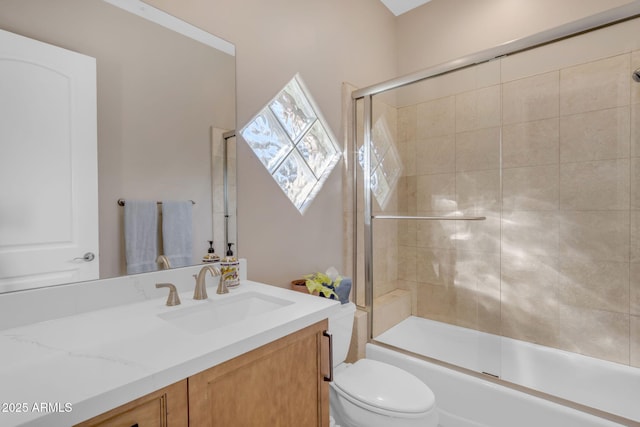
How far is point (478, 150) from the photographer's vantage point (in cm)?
194

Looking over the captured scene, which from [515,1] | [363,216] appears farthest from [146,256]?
[515,1]

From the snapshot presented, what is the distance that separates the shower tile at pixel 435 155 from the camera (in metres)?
2.07

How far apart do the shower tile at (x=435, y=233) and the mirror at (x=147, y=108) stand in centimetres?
135

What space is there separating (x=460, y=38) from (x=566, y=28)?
3.46 ft

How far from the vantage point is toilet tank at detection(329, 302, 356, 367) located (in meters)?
1.52

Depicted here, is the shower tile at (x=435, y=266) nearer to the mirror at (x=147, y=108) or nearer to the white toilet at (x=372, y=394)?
the white toilet at (x=372, y=394)

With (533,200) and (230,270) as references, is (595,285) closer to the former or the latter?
(533,200)

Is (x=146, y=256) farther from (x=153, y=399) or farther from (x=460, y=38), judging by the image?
(x=460, y=38)

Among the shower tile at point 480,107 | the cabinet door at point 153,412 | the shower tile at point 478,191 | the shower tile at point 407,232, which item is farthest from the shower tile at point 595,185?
the cabinet door at point 153,412

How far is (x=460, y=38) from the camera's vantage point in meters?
2.44

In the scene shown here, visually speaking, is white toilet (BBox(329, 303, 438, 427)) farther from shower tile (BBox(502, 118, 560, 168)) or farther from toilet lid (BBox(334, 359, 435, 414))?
shower tile (BBox(502, 118, 560, 168))

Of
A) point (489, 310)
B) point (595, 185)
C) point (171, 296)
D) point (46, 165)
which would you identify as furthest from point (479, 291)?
point (46, 165)

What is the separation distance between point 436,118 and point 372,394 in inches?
65.5

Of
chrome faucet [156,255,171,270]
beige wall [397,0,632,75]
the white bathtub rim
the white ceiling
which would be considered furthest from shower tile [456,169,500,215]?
chrome faucet [156,255,171,270]
